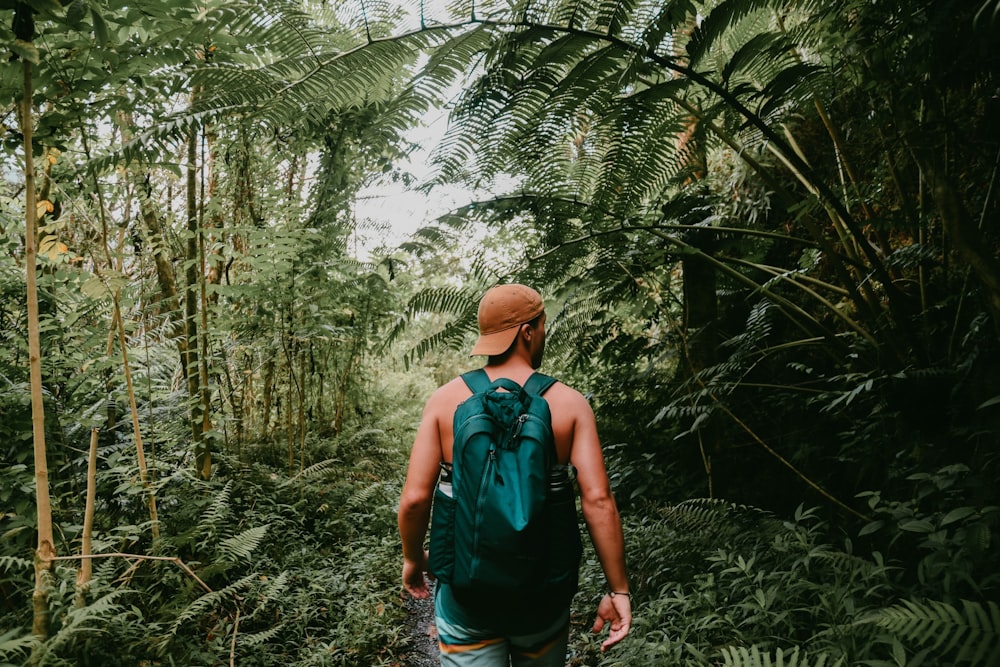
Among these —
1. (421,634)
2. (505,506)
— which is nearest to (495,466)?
(505,506)

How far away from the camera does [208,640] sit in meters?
2.94

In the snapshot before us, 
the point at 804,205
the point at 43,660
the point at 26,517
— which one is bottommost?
the point at 43,660

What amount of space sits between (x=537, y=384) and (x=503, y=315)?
0.24 metres

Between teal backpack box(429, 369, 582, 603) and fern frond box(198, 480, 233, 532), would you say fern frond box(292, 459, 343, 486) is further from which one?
teal backpack box(429, 369, 582, 603)

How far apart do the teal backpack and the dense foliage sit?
2.94 feet

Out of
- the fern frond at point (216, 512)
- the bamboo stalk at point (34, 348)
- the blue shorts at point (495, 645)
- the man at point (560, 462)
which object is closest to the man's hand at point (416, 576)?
the man at point (560, 462)

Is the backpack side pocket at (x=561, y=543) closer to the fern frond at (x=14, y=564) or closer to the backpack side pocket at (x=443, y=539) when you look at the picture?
the backpack side pocket at (x=443, y=539)

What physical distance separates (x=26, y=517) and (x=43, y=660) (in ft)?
3.19

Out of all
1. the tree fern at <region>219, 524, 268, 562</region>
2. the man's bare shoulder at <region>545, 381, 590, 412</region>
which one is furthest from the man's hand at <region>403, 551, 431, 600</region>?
the tree fern at <region>219, 524, 268, 562</region>

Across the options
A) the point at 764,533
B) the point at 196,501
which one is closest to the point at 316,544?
the point at 196,501

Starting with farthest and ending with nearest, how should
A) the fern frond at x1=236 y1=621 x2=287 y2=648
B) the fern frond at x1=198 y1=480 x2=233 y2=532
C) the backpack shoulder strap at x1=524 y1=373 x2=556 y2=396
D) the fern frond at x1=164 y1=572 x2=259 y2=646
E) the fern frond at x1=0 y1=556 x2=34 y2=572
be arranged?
the fern frond at x1=198 y1=480 x2=233 y2=532 → the fern frond at x1=236 y1=621 x2=287 y2=648 → the fern frond at x1=164 y1=572 x2=259 y2=646 → the fern frond at x1=0 y1=556 x2=34 y2=572 → the backpack shoulder strap at x1=524 y1=373 x2=556 y2=396

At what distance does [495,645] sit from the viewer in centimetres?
162

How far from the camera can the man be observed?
1.60m

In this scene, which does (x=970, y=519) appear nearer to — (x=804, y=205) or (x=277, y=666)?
(x=804, y=205)
